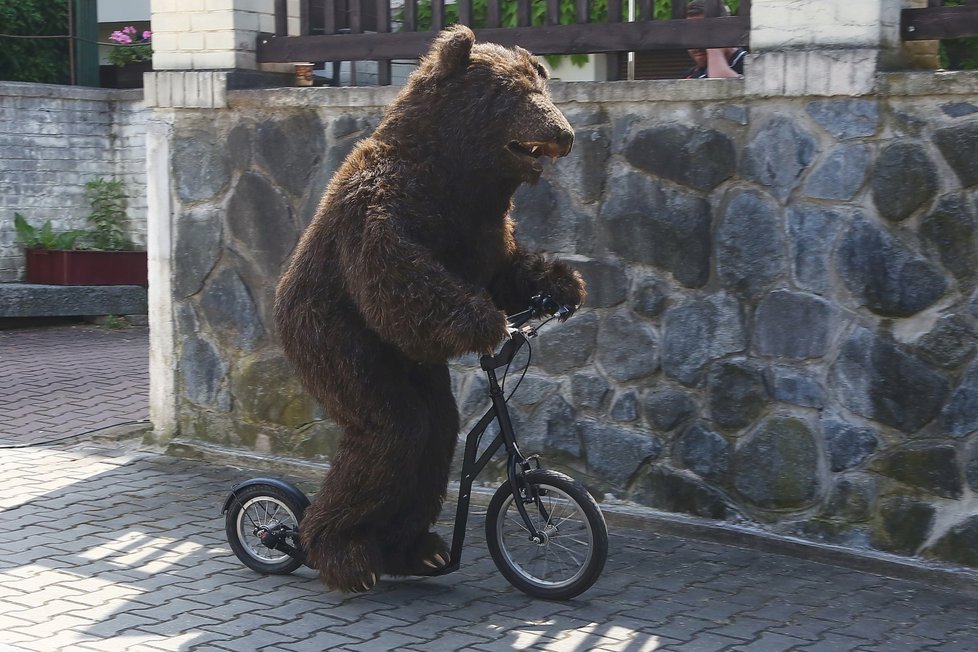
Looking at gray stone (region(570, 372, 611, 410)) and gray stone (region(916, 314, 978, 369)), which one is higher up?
gray stone (region(916, 314, 978, 369))

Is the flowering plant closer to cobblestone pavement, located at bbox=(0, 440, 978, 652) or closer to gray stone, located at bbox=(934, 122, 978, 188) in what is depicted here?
cobblestone pavement, located at bbox=(0, 440, 978, 652)

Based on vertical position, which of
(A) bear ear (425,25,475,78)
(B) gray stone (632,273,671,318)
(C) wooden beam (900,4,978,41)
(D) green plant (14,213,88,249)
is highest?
(C) wooden beam (900,4,978,41)

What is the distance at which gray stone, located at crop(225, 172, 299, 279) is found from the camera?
6.80 m

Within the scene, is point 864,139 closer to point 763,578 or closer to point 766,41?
point 766,41

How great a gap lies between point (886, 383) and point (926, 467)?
1.19 ft

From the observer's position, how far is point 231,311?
702 centimetres

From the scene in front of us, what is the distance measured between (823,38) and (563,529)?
2272mm

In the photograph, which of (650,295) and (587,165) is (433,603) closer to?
(650,295)

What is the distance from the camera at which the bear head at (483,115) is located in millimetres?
4551

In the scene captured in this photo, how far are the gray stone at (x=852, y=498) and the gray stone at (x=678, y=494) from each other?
0.45 m

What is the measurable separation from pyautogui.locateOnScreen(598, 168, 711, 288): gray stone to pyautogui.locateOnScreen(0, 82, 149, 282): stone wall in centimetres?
801

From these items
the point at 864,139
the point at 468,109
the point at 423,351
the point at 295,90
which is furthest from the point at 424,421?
the point at 295,90

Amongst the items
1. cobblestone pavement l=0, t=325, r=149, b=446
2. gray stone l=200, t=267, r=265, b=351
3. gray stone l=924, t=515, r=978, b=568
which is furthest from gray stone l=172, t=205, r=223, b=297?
gray stone l=924, t=515, r=978, b=568

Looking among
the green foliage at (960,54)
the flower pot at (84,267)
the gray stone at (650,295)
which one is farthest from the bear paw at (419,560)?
the flower pot at (84,267)
